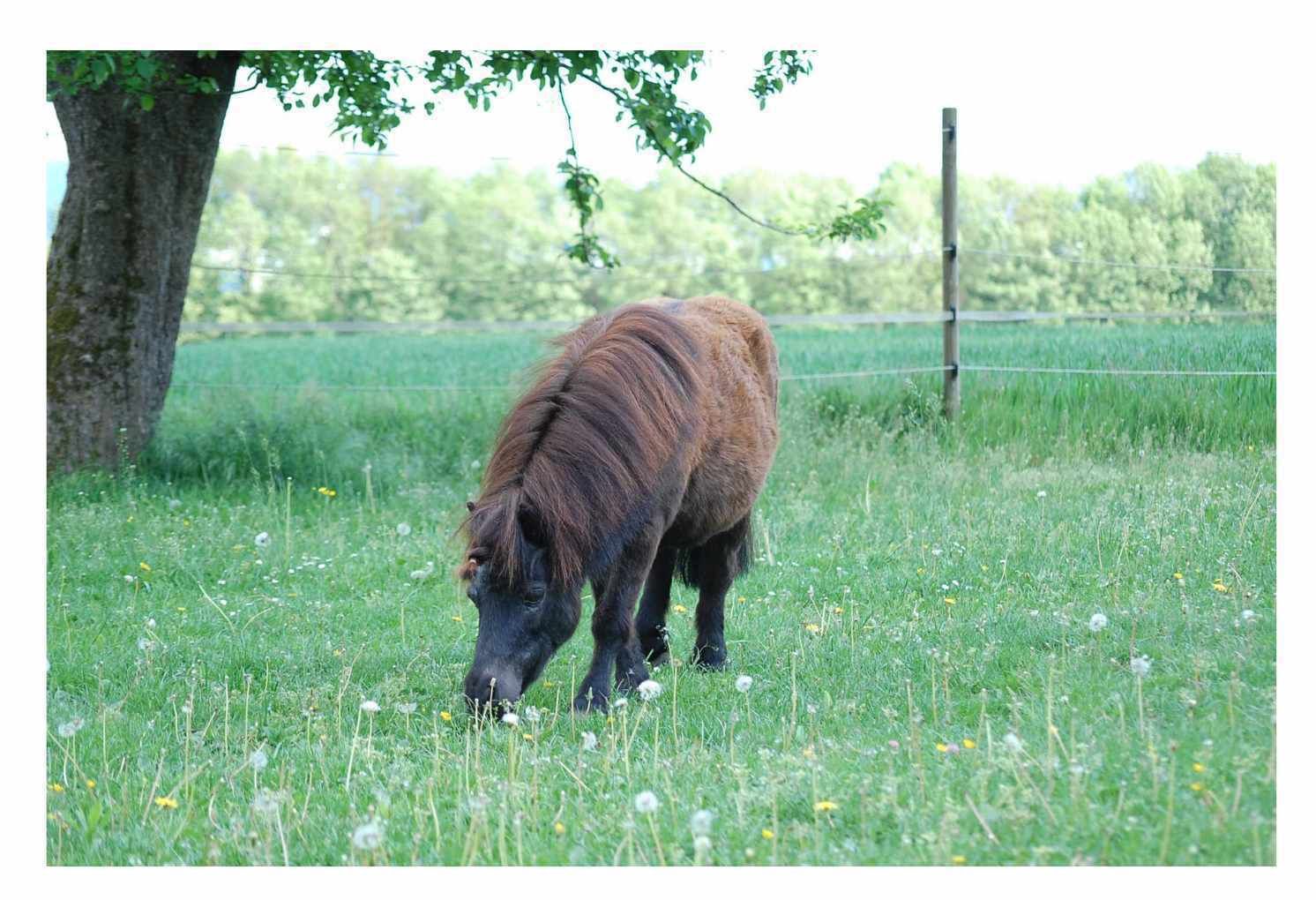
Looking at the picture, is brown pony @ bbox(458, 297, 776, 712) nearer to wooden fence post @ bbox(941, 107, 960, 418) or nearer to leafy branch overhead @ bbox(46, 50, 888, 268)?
leafy branch overhead @ bbox(46, 50, 888, 268)

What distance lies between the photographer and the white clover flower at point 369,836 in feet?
10.6

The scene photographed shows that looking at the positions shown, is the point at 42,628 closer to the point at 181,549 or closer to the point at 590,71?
the point at 181,549

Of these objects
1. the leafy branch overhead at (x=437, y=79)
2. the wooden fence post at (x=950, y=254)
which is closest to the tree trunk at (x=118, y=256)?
the leafy branch overhead at (x=437, y=79)

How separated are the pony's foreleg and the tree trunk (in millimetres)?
4878

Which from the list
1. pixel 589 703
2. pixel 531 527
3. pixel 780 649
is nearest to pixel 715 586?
pixel 780 649

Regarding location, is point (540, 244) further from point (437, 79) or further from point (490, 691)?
point (490, 691)

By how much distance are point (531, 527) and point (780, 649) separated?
5.61ft

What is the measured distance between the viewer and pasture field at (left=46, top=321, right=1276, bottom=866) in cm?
344

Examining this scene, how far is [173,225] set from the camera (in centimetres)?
839

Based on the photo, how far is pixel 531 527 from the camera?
4387mm

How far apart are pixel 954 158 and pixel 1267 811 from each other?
26.5 ft

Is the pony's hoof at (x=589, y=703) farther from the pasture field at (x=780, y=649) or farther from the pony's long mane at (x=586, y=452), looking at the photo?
the pony's long mane at (x=586, y=452)

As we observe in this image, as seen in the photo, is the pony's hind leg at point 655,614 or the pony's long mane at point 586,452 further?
the pony's hind leg at point 655,614

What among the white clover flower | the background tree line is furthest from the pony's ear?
the background tree line
